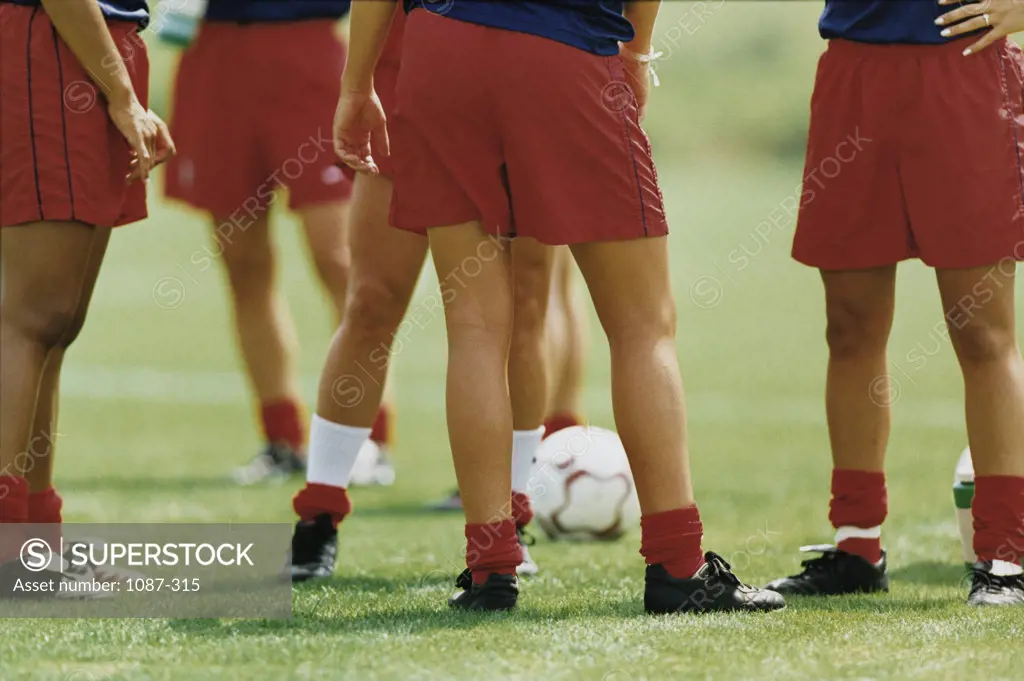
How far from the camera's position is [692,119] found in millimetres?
27203

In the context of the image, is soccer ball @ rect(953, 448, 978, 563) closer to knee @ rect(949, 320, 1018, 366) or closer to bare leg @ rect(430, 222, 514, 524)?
knee @ rect(949, 320, 1018, 366)

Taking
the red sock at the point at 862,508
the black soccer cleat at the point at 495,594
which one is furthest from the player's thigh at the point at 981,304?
the black soccer cleat at the point at 495,594

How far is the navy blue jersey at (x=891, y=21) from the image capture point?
4.03 metres

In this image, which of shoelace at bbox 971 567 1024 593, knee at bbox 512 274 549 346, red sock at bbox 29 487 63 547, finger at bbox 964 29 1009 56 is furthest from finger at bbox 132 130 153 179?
shoelace at bbox 971 567 1024 593

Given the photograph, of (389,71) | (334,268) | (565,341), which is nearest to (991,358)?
(389,71)

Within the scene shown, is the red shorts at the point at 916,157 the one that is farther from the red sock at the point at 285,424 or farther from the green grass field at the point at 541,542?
the red sock at the point at 285,424

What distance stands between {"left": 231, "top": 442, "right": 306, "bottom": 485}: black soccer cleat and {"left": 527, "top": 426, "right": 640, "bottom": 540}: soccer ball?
1793mm

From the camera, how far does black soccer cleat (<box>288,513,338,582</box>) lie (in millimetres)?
4422

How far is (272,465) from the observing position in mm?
6730

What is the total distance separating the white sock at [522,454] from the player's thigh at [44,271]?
4.30 feet

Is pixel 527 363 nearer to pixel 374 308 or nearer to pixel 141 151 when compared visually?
pixel 374 308

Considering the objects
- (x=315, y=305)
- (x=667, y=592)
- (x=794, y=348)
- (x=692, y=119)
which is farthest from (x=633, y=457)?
(x=692, y=119)

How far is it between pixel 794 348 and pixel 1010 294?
7511 millimetres

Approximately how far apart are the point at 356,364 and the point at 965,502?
178cm
